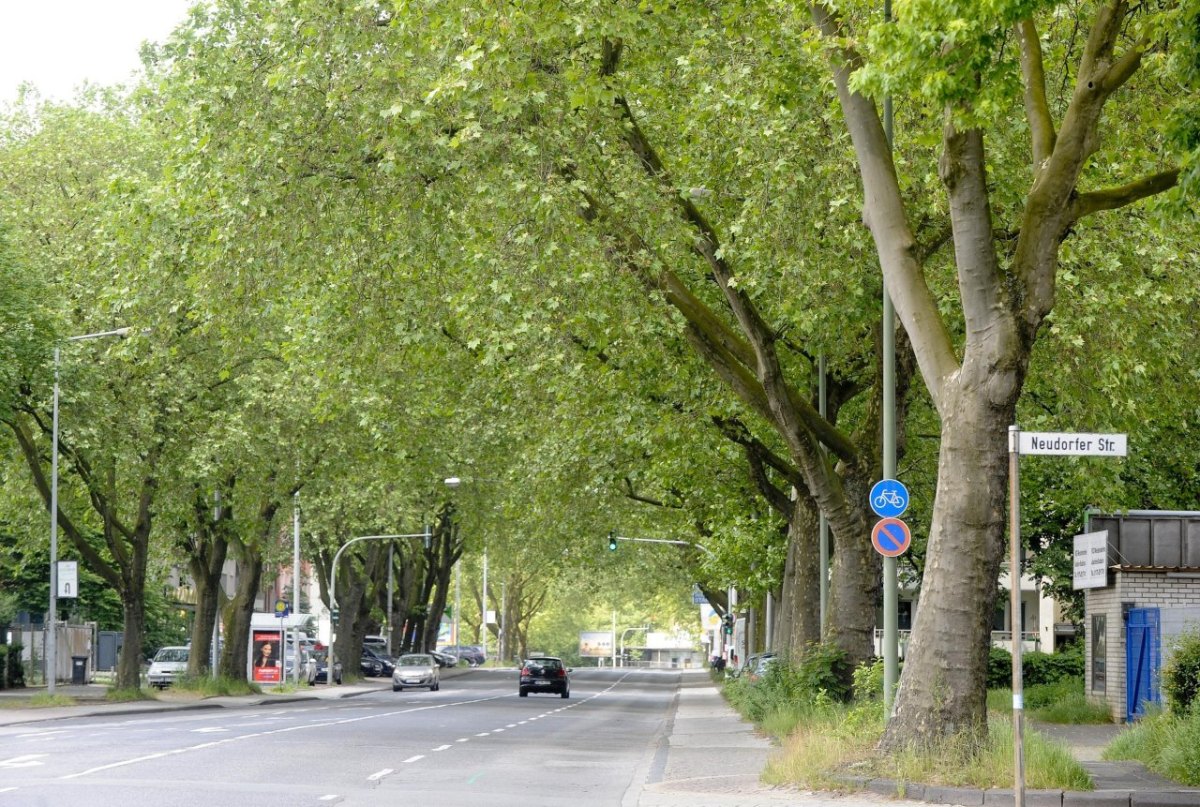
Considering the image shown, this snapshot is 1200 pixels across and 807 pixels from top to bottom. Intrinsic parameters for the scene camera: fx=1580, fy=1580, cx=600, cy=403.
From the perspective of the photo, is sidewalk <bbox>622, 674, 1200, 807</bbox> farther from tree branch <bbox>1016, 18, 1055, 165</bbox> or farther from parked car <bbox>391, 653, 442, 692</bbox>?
parked car <bbox>391, 653, 442, 692</bbox>

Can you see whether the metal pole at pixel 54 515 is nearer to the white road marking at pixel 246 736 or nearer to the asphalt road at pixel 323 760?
the asphalt road at pixel 323 760

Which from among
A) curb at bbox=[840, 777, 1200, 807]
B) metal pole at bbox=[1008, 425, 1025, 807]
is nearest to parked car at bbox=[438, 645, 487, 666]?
curb at bbox=[840, 777, 1200, 807]

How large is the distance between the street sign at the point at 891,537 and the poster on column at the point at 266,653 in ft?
131

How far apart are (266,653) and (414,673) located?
262 inches

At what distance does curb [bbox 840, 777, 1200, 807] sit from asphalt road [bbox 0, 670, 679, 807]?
334 cm

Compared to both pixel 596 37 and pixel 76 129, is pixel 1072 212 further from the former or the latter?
pixel 76 129

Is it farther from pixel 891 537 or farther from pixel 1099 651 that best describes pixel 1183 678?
pixel 1099 651

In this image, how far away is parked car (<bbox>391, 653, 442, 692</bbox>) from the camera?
5947cm

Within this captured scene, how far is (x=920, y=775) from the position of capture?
14.8 meters

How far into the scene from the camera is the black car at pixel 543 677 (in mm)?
53594

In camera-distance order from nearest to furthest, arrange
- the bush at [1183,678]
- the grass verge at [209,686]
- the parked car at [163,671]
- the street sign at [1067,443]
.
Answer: the street sign at [1067,443] → the bush at [1183,678] → the grass verge at [209,686] → the parked car at [163,671]

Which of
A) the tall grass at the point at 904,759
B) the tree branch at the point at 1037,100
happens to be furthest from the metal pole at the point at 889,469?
the tree branch at the point at 1037,100

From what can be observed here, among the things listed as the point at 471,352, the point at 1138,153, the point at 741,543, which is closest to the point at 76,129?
the point at 471,352

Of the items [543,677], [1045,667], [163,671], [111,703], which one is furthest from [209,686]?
[1045,667]
